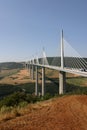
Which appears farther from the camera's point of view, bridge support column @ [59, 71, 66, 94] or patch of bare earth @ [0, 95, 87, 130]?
bridge support column @ [59, 71, 66, 94]

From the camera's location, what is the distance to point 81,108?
16484 mm

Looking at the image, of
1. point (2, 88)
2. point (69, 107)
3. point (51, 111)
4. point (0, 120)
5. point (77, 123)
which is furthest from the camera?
point (2, 88)

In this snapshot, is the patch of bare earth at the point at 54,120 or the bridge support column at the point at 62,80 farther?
the bridge support column at the point at 62,80

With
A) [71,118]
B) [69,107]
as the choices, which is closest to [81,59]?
[69,107]

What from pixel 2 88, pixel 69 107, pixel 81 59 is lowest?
pixel 2 88

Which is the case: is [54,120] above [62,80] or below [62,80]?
above

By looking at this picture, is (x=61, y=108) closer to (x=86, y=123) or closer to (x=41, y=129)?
(x=86, y=123)

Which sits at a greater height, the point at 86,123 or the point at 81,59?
the point at 81,59

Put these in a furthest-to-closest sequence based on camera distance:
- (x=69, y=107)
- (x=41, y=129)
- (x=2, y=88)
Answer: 1. (x=2, y=88)
2. (x=69, y=107)
3. (x=41, y=129)

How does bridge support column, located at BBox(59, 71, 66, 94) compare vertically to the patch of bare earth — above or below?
below

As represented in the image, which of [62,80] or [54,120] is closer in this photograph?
[54,120]

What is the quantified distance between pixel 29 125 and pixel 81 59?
2869 centimetres

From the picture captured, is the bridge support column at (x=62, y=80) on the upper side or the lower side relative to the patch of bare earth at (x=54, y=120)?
lower

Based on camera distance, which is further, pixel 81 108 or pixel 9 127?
pixel 81 108
